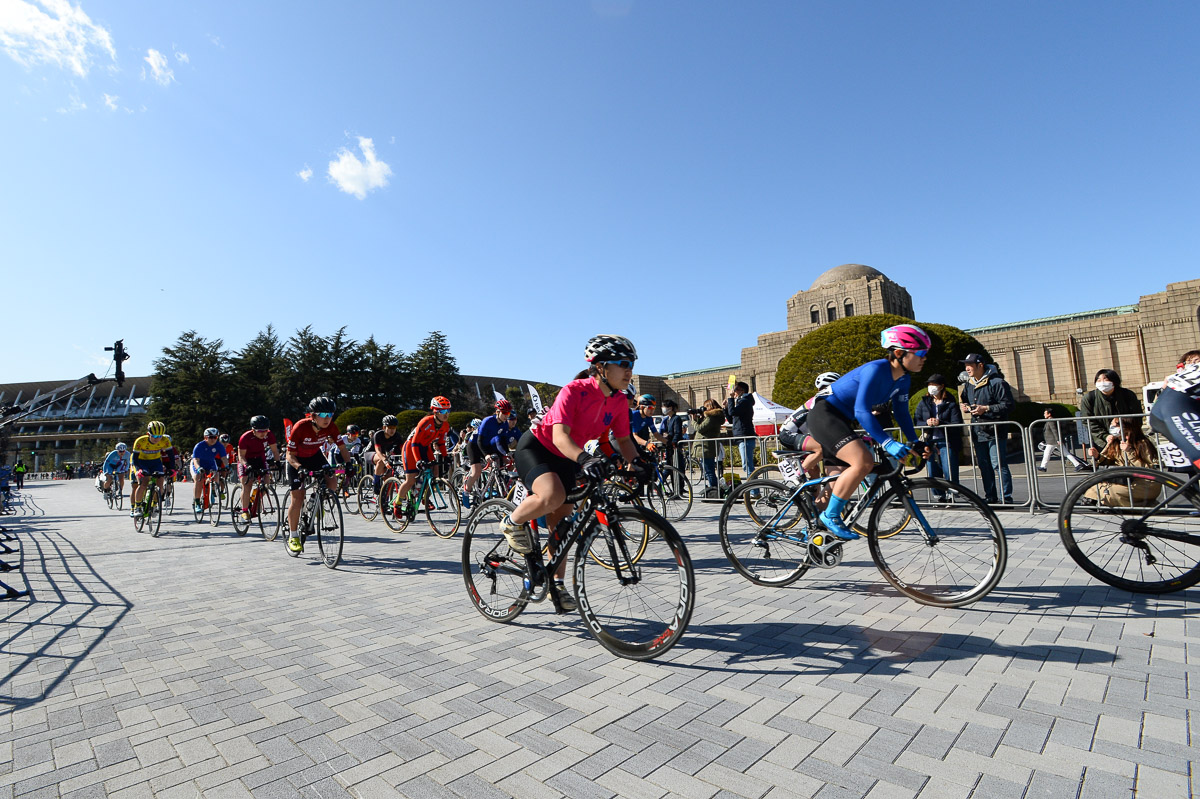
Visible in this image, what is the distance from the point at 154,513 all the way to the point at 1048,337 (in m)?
63.0

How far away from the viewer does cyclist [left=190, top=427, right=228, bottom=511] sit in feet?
39.7

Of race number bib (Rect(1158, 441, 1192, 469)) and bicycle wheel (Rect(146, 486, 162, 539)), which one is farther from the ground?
race number bib (Rect(1158, 441, 1192, 469))

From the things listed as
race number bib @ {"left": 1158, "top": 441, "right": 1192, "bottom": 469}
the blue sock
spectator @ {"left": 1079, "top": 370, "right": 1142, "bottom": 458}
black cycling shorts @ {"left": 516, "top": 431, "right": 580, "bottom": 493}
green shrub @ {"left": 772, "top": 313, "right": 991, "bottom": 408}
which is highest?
green shrub @ {"left": 772, "top": 313, "right": 991, "bottom": 408}

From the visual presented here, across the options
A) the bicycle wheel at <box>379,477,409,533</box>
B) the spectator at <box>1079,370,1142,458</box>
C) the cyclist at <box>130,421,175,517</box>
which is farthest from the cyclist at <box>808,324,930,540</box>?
the cyclist at <box>130,421,175,517</box>

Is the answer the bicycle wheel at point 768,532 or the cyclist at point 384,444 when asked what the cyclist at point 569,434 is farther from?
the cyclist at point 384,444

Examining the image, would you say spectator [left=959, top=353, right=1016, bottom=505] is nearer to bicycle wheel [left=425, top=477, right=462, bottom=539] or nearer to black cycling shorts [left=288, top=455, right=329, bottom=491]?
bicycle wheel [left=425, top=477, right=462, bottom=539]

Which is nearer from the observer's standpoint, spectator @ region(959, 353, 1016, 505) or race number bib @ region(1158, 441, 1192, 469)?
race number bib @ region(1158, 441, 1192, 469)

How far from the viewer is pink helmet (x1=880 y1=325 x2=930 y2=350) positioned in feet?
15.0

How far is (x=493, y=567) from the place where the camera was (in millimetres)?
4461

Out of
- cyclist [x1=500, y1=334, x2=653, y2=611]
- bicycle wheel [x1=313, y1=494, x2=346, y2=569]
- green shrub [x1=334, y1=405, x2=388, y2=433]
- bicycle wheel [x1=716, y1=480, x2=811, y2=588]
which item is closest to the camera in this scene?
cyclist [x1=500, y1=334, x2=653, y2=611]

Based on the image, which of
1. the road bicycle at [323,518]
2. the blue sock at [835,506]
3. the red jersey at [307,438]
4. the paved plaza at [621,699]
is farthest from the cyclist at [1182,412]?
the red jersey at [307,438]

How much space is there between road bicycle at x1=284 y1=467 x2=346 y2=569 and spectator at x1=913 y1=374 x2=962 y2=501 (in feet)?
26.4

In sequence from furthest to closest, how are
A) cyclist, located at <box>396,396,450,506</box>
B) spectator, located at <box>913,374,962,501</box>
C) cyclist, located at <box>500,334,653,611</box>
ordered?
cyclist, located at <box>396,396,450,506</box>, spectator, located at <box>913,374,962,501</box>, cyclist, located at <box>500,334,653,611</box>

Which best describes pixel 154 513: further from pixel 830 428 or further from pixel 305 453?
pixel 830 428
